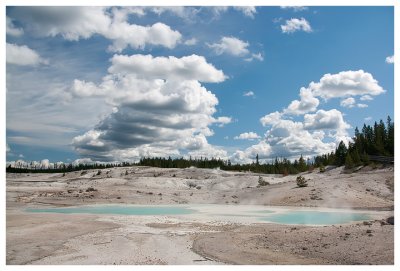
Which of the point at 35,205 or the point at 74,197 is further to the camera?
the point at 74,197

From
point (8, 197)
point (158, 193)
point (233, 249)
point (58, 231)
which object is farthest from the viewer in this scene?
point (158, 193)

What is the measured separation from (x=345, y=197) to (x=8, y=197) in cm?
4431

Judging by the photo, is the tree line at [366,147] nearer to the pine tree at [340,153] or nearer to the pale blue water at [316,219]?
the pine tree at [340,153]

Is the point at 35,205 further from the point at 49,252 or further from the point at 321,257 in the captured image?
the point at 321,257

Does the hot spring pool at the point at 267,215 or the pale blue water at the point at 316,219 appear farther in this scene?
the hot spring pool at the point at 267,215

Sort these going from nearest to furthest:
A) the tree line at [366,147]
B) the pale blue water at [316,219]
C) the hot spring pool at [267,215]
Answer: the pale blue water at [316,219], the hot spring pool at [267,215], the tree line at [366,147]

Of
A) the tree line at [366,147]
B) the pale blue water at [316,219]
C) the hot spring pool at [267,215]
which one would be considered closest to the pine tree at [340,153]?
the tree line at [366,147]

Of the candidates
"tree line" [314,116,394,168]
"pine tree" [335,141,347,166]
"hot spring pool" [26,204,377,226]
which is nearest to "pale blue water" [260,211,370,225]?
"hot spring pool" [26,204,377,226]

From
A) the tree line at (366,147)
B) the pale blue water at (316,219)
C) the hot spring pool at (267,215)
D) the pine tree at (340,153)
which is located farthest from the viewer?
the pine tree at (340,153)

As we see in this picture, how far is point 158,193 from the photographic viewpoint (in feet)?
192

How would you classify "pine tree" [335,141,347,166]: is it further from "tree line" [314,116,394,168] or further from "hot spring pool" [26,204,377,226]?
"hot spring pool" [26,204,377,226]
